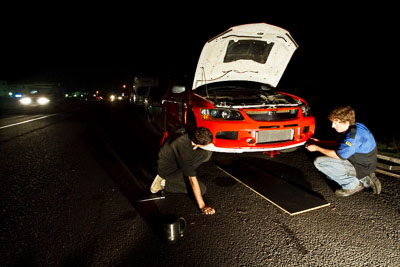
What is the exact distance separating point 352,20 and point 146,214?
51.1 ft

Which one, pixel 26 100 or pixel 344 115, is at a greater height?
pixel 344 115

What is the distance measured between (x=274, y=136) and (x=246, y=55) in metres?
1.83

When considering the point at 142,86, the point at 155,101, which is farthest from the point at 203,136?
the point at 142,86

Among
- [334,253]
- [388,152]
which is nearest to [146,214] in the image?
[334,253]

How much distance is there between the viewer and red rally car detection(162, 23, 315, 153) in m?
3.10

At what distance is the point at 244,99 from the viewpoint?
139 inches

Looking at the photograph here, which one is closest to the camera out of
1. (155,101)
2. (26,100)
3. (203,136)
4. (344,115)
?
(203,136)

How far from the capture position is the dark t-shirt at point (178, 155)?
7.77 ft

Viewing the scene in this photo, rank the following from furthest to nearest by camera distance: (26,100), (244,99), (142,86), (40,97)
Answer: (142,86)
(40,97)
(26,100)
(244,99)

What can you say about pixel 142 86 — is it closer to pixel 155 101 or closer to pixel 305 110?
pixel 155 101

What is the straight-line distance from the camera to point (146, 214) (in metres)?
2.38

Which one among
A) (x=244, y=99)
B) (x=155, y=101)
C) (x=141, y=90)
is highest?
(x=244, y=99)

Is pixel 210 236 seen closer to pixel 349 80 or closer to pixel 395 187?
pixel 395 187

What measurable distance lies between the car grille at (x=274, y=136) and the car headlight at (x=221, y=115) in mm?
403
